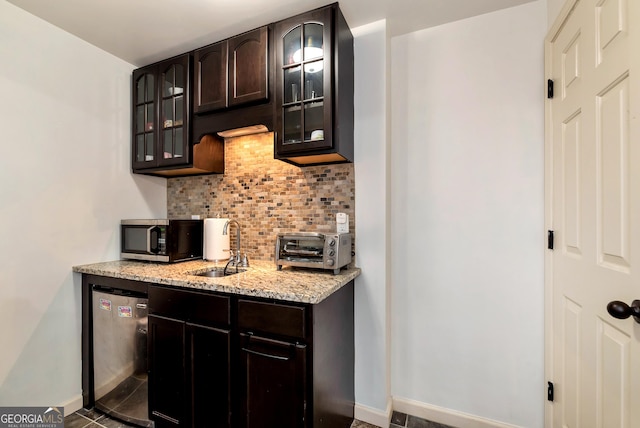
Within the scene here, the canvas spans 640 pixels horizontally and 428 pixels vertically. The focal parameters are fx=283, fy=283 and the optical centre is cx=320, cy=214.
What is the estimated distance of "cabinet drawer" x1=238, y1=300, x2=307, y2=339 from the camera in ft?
4.28

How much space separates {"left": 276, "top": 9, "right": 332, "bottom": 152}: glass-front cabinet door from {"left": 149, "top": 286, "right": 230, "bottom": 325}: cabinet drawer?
37.8 inches

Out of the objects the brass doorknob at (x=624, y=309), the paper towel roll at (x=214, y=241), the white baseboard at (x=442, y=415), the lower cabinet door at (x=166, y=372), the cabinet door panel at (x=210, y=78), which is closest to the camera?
the brass doorknob at (x=624, y=309)

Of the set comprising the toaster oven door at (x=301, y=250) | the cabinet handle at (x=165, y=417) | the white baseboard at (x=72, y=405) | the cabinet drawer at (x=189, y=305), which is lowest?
the white baseboard at (x=72, y=405)

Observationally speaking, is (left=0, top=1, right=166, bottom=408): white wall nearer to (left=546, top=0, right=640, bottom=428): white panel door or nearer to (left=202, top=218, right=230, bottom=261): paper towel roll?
(left=202, top=218, right=230, bottom=261): paper towel roll

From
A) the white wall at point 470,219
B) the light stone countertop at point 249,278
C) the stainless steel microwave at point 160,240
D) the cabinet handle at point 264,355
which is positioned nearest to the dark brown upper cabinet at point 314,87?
the white wall at point 470,219

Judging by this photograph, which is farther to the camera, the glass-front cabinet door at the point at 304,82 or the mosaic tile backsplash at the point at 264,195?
the mosaic tile backsplash at the point at 264,195

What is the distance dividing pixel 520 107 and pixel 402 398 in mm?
1975

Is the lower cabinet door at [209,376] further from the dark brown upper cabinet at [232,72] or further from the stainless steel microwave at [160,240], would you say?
the dark brown upper cabinet at [232,72]

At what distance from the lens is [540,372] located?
1597 mm

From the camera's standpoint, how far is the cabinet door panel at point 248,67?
1815 mm

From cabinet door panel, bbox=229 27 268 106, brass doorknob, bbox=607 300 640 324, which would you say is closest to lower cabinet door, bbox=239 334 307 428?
brass doorknob, bbox=607 300 640 324

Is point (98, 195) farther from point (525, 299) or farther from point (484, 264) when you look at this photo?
point (525, 299)

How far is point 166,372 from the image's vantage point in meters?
1.64

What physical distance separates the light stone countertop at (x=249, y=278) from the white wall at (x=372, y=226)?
0.17m
